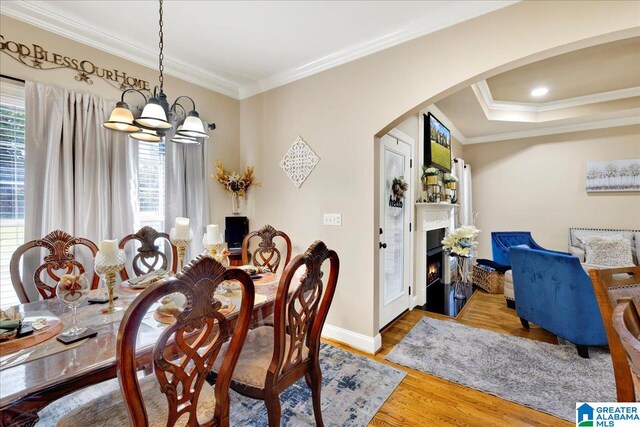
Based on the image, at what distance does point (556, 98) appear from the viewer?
431 cm

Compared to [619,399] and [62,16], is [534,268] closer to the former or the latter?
→ [619,399]

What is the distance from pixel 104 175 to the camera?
7.87ft

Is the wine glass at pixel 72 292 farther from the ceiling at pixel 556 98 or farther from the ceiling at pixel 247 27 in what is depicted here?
the ceiling at pixel 556 98

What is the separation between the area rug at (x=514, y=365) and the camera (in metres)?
1.96

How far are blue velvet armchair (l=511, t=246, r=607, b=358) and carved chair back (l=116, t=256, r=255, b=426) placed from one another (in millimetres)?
2765

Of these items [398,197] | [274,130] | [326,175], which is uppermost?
[274,130]

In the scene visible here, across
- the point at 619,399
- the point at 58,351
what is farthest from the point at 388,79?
the point at 58,351

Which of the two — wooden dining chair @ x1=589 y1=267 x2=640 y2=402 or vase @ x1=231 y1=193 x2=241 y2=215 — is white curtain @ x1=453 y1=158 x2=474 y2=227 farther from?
wooden dining chair @ x1=589 y1=267 x2=640 y2=402

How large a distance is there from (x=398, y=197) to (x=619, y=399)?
2.29 m

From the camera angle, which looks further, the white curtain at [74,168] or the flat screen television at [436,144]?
the flat screen television at [436,144]

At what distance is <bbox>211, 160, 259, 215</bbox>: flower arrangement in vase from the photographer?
3264mm

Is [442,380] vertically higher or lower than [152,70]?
lower

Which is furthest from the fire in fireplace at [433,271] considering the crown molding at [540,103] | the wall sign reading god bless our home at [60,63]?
the wall sign reading god bless our home at [60,63]

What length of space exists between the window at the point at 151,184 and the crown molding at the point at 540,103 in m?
3.68
